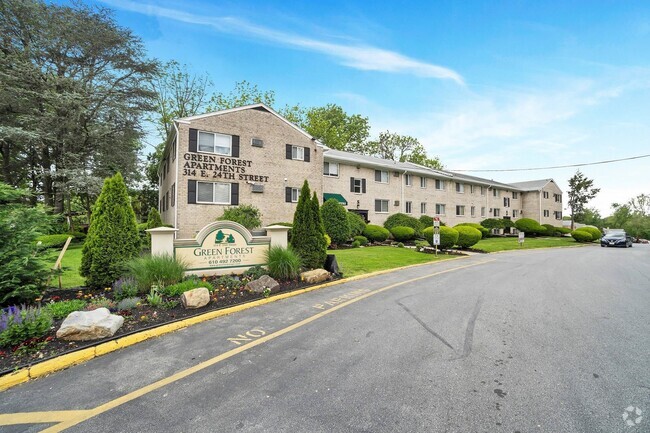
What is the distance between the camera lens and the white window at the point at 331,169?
24.5 m

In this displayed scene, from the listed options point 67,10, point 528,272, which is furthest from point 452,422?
point 67,10

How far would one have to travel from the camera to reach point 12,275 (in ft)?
16.3

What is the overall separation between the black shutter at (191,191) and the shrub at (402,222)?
16.2m

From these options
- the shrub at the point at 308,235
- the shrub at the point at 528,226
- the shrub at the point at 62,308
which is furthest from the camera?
the shrub at the point at 528,226

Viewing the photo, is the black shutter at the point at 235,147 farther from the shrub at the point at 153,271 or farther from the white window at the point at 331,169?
the shrub at the point at 153,271

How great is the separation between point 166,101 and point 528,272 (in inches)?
1368

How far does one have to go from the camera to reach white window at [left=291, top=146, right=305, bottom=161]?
21.3 meters

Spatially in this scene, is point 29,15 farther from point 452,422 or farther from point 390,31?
point 452,422

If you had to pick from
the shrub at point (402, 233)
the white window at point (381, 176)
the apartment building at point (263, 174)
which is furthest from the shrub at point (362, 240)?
the white window at point (381, 176)

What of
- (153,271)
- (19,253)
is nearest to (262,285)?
(153,271)

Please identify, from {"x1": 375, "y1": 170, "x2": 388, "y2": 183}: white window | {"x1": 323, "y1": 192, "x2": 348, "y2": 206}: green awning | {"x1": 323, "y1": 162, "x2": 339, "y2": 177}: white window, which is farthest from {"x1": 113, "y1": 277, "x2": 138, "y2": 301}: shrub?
{"x1": 375, "y1": 170, "x2": 388, "y2": 183}: white window

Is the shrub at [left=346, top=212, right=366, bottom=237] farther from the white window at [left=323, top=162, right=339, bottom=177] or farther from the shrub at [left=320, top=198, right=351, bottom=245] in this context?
the white window at [left=323, top=162, right=339, bottom=177]

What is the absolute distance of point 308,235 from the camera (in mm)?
9266

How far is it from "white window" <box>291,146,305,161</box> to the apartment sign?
13502 mm
